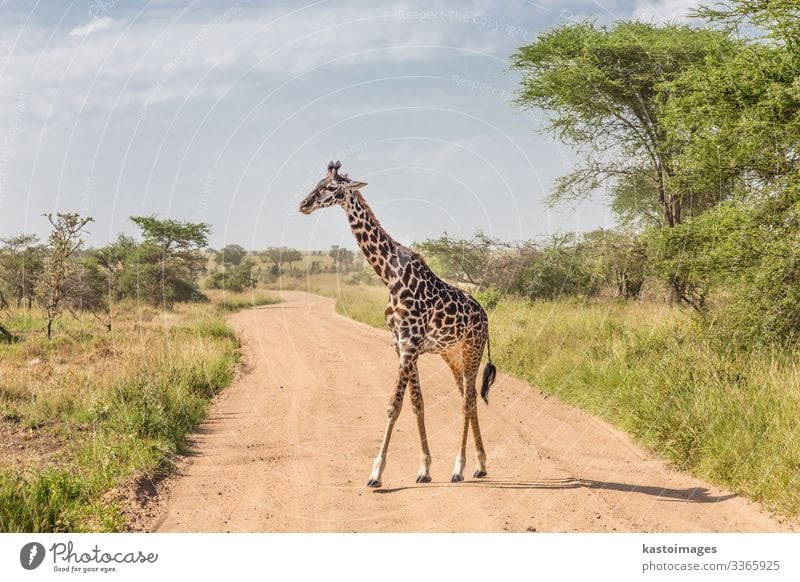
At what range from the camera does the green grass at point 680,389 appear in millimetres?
7895

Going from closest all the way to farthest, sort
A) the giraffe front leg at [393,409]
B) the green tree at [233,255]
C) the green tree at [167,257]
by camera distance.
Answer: the giraffe front leg at [393,409] < the green tree at [167,257] < the green tree at [233,255]

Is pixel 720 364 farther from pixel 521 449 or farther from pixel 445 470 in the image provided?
pixel 445 470

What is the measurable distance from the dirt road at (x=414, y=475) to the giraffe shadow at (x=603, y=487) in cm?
2

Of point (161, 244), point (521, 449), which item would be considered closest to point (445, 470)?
point (521, 449)

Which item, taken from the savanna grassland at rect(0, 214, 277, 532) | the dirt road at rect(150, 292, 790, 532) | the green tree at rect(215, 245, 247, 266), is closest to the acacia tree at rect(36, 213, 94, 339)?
the savanna grassland at rect(0, 214, 277, 532)

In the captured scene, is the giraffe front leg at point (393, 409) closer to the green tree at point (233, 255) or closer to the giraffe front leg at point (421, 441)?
the giraffe front leg at point (421, 441)

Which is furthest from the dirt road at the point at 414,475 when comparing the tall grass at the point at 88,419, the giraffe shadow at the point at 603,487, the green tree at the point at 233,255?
the green tree at the point at 233,255

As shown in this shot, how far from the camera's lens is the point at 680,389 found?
1011cm

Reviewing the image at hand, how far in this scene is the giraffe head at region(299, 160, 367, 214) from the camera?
6.88 metres

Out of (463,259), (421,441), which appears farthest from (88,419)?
(463,259)

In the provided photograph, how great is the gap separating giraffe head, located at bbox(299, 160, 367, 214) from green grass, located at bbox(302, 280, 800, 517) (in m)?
4.92

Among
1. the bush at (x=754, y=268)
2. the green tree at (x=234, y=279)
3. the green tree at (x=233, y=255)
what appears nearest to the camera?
the bush at (x=754, y=268)

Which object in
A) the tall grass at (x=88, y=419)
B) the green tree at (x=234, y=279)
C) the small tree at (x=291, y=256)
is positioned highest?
the small tree at (x=291, y=256)

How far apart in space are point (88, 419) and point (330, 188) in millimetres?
6192
